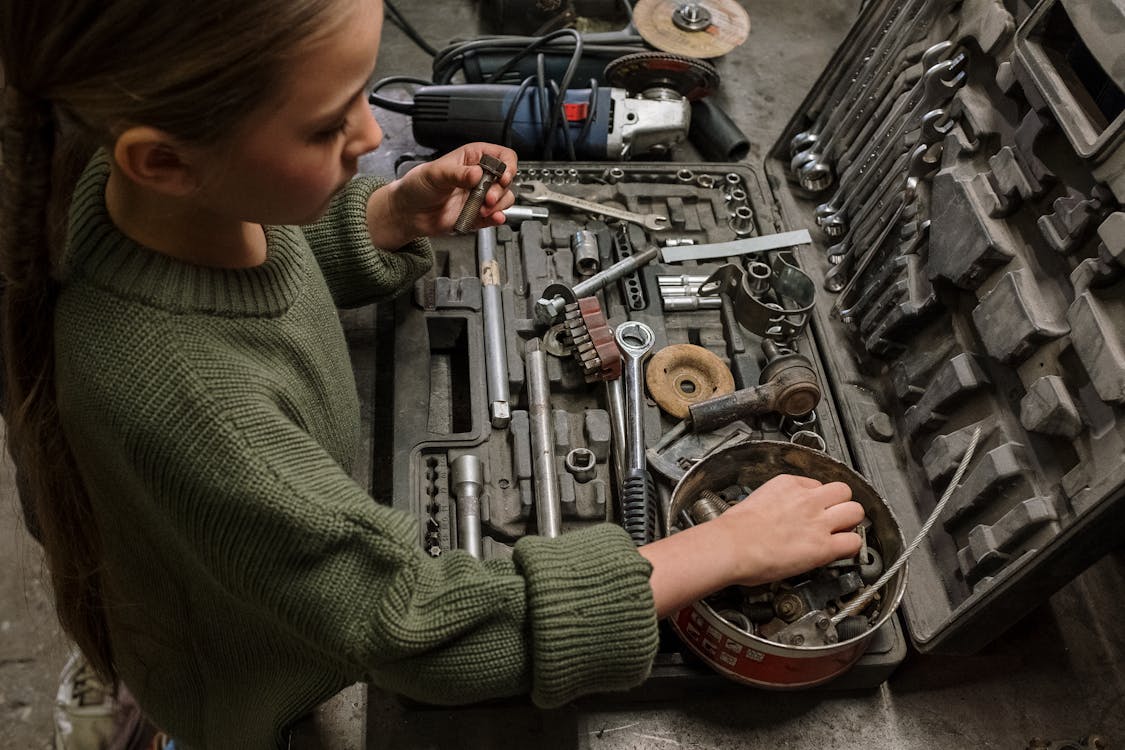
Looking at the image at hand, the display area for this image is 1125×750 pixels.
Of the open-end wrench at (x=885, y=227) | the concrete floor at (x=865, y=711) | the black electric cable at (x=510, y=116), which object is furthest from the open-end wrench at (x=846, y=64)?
the concrete floor at (x=865, y=711)

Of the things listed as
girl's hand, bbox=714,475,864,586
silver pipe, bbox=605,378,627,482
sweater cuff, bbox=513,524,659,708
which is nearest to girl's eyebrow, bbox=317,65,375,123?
sweater cuff, bbox=513,524,659,708

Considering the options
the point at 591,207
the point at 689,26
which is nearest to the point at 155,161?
the point at 591,207

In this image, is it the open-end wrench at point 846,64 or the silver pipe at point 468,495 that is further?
the open-end wrench at point 846,64

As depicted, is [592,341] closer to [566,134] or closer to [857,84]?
[566,134]

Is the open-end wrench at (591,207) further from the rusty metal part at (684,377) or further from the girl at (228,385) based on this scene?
the girl at (228,385)

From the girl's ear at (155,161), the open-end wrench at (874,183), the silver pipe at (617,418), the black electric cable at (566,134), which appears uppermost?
the girl's ear at (155,161)

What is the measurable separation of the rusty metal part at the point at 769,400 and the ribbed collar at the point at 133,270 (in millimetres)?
620

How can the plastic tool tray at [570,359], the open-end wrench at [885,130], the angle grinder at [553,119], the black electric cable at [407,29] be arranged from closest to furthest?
the plastic tool tray at [570,359]
the open-end wrench at [885,130]
the angle grinder at [553,119]
the black electric cable at [407,29]

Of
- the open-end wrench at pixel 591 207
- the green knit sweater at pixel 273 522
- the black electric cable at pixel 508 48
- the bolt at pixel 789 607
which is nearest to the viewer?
the green knit sweater at pixel 273 522

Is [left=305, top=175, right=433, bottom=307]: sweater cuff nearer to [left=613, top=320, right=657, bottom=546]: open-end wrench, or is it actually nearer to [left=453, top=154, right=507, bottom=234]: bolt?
[left=453, top=154, right=507, bottom=234]: bolt

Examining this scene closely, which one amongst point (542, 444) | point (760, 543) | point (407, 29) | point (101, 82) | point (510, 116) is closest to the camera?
point (101, 82)

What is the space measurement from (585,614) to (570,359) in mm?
564

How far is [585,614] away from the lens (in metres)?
0.68

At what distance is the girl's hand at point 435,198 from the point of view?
1031 millimetres
